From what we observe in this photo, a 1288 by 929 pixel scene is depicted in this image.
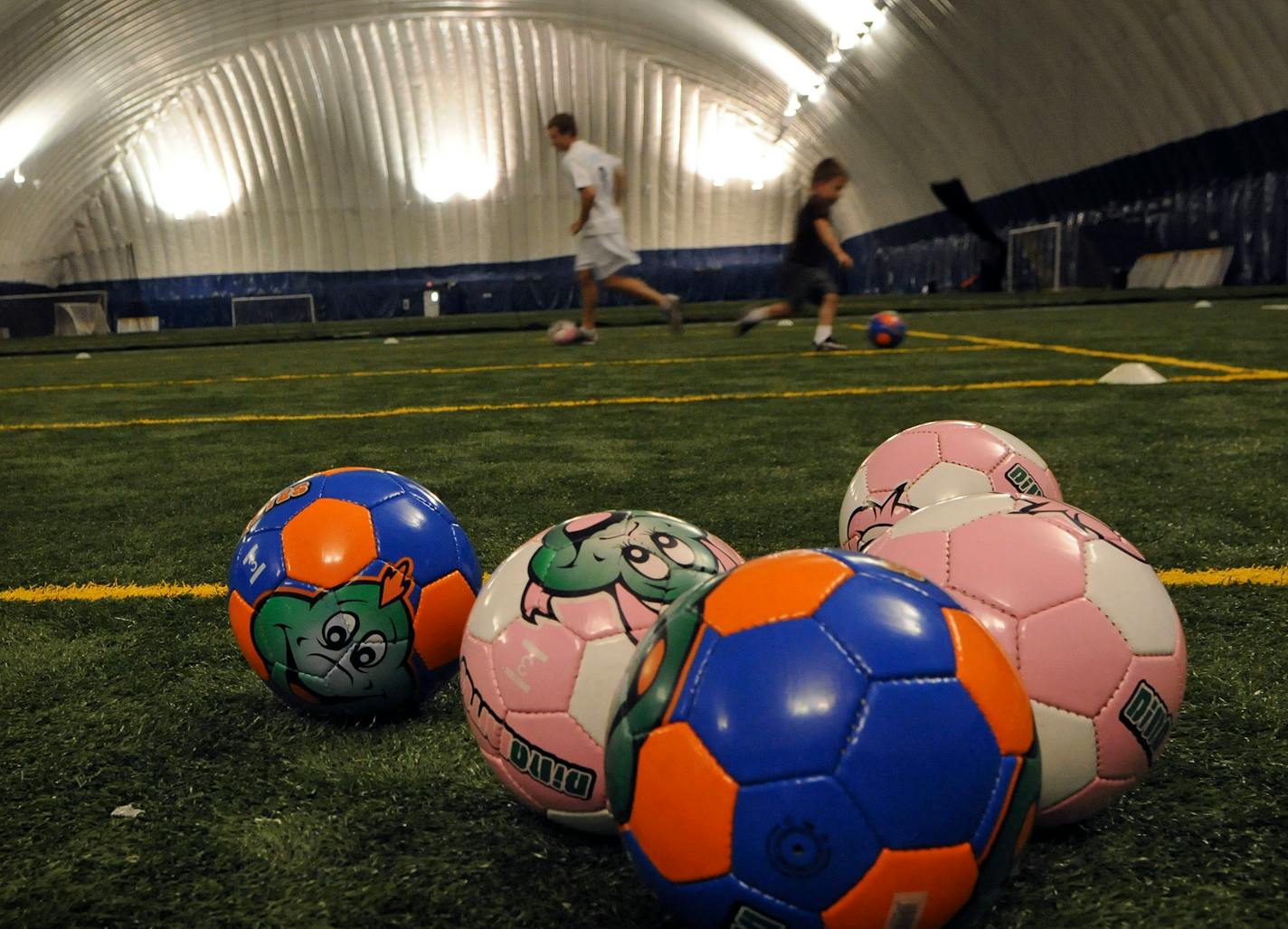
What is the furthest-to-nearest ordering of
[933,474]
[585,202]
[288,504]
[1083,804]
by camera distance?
[585,202], [933,474], [288,504], [1083,804]

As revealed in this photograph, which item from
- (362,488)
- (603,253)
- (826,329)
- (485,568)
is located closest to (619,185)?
(603,253)

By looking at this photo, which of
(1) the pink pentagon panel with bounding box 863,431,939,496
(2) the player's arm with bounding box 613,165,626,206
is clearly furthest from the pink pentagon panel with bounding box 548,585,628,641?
(2) the player's arm with bounding box 613,165,626,206

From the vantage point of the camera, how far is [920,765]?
45.1 inches

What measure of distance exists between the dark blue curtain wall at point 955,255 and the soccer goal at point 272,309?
1.74 ft

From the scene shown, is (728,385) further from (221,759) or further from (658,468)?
(221,759)

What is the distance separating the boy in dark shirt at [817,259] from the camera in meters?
9.38

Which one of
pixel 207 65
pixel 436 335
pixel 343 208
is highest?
pixel 207 65

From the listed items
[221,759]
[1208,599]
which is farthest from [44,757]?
[1208,599]

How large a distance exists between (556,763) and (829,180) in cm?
832

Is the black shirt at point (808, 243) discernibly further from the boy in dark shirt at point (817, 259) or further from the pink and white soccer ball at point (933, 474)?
the pink and white soccer ball at point (933, 474)

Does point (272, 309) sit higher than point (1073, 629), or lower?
lower

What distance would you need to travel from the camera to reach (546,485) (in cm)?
411

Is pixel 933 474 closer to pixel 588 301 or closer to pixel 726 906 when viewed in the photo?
pixel 726 906

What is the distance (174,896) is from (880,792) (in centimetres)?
88
